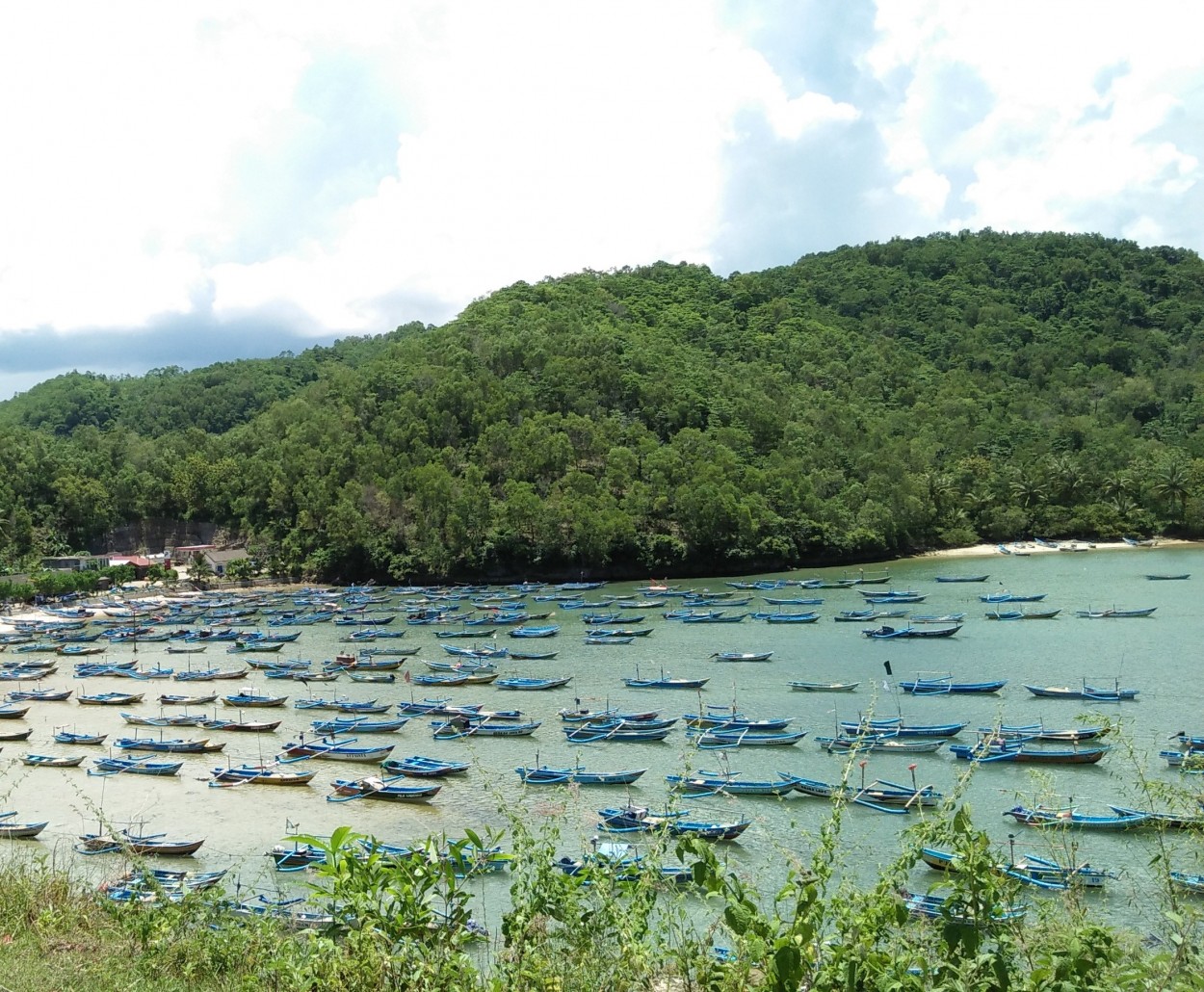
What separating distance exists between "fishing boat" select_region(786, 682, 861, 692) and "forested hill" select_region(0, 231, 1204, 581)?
109 feet

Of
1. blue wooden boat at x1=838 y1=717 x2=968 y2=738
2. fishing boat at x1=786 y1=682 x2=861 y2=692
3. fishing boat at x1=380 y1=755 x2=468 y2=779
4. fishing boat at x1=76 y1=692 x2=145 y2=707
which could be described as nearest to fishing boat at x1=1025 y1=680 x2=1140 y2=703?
blue wooden boat at x1=838 y1=717 x2=968 y2=738

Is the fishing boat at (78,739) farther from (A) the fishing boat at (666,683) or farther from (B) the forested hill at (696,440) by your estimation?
(B) the forested hill at (696,440)

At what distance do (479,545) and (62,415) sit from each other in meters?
87.9

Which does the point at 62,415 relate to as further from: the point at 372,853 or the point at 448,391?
the point at 372,853

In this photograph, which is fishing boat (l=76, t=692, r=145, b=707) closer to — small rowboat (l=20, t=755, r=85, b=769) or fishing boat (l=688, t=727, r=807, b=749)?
small rowboat (l=20, t=755, r=85, b=769)

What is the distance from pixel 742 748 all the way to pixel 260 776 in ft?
39.1

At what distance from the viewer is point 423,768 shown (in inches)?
925

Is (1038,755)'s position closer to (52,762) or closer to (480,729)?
(480,729)

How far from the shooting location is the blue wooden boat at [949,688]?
29766 mm

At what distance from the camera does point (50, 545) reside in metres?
73.2

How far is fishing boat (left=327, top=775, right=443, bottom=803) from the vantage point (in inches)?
847

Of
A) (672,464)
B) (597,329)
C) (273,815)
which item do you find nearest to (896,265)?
(597,329)

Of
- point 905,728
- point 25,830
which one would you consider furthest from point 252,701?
point 905,728

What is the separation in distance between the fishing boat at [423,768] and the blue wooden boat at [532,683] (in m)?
9.54
